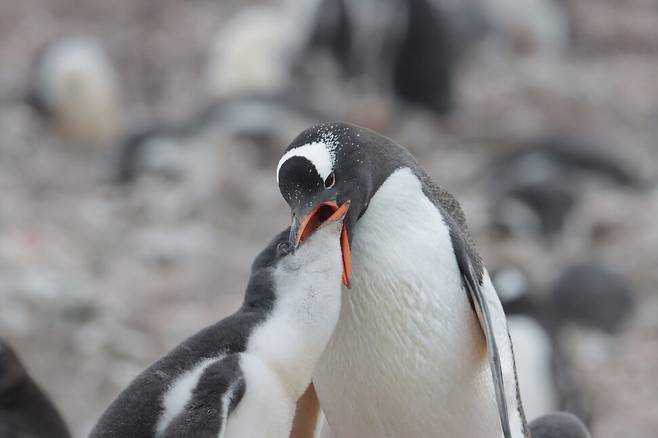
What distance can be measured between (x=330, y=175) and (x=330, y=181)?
0.01 metres

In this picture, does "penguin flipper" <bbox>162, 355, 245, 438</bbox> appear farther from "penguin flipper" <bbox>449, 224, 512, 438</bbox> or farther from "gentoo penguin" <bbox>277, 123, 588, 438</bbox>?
"penguin flipper" <bbox>449, 224, 512, 438</bbox>

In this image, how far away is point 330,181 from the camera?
3.12 meters

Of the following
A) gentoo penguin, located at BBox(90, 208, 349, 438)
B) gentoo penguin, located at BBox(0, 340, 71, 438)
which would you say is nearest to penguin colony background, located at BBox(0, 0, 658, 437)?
gentoo penguin, located at BBox(0, 340, 71, 438)

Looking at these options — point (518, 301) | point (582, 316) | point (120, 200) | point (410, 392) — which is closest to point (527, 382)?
Answer: point (518, 301)

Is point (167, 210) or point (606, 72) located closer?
point (167, 210)

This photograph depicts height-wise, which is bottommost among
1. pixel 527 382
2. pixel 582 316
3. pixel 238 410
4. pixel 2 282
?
pixel 582 316

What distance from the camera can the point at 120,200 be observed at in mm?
9500

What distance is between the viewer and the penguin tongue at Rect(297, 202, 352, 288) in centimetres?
309

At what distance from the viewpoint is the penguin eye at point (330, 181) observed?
3111mm

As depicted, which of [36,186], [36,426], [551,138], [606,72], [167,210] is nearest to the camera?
[36,426]

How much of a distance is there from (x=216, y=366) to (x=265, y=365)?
0.40 ft

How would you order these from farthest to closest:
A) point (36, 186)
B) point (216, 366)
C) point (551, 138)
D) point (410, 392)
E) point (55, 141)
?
point (55, 141) → point (551, 138) → point (36, 186) → point (410, 392) → point (216, 366)

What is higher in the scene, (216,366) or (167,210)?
(216,366)

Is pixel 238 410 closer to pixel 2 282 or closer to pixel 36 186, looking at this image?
pixel 2 282
